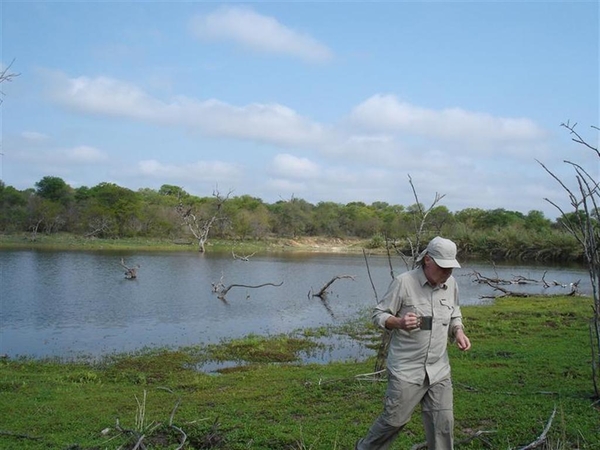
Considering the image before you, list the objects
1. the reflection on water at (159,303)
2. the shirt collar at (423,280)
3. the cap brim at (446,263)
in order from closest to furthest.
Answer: the cap brim at (446,263) → the shirt collar at (423,280) → the reflection on water at (159,303)

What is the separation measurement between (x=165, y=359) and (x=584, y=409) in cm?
1030

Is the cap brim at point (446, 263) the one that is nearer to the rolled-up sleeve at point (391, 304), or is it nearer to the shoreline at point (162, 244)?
the rolled-up sleeve at point (391, 304)

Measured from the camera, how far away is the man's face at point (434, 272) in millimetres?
4977

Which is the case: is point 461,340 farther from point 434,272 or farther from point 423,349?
point 434,272

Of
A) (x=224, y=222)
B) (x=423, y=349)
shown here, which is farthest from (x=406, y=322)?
(x=224, y=222)

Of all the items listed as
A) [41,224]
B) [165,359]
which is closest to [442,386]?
[165,359]

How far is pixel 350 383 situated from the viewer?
9.81 m

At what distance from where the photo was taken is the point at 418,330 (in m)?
5.00

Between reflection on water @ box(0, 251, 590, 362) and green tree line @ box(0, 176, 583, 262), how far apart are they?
16.1 m

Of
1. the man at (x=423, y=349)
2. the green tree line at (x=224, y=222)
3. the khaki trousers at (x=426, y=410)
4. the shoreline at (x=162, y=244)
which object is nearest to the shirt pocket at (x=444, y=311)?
the man at (x=423, y=349)


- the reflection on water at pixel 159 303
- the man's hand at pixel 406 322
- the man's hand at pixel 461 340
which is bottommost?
the reflection on water at pixel 159 303

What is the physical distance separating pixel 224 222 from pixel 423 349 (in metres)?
72.3

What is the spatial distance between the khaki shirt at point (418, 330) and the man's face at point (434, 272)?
2.2 inches

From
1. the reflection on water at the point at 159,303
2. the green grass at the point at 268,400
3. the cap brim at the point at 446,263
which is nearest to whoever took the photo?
the cap brim at the point at 446,263
